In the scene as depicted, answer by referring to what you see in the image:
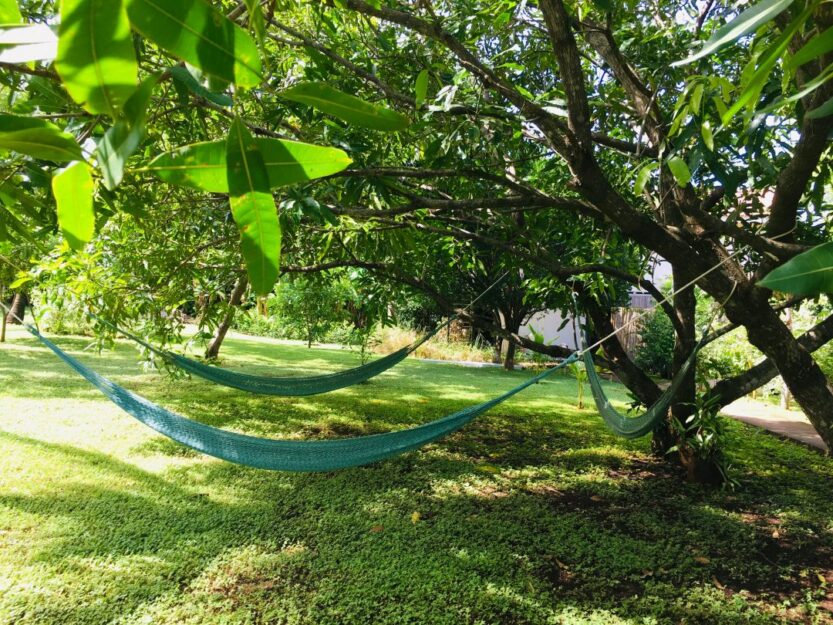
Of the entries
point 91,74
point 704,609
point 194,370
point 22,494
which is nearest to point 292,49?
point 194,370

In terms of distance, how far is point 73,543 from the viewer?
2.06m

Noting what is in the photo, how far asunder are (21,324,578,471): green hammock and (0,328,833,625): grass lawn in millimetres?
432

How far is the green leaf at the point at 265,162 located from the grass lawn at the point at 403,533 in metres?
1.70

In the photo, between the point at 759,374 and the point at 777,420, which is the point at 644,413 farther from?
the point at 777,420

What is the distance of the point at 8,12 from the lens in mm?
315

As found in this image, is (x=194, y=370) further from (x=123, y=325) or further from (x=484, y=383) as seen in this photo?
(x=484, y=383)

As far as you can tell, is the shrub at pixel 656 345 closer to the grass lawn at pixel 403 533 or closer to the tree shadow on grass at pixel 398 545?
the grass lawn at pixel 403 533

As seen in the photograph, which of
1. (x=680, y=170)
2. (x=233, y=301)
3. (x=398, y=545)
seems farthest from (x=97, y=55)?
(x=233, y=301)

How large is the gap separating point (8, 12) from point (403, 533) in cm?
223

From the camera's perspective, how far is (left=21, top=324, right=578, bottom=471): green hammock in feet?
5.58

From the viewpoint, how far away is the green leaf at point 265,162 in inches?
10.9

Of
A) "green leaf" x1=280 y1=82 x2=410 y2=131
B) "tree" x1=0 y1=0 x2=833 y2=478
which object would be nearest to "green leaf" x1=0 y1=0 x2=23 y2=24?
"tree" x1=0 y1=0 x2=833 y2=478

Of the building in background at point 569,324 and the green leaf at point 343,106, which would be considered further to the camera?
the building in background at point 569,324

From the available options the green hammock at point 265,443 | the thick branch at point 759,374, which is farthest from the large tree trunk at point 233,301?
the thick branch at point 759,374
